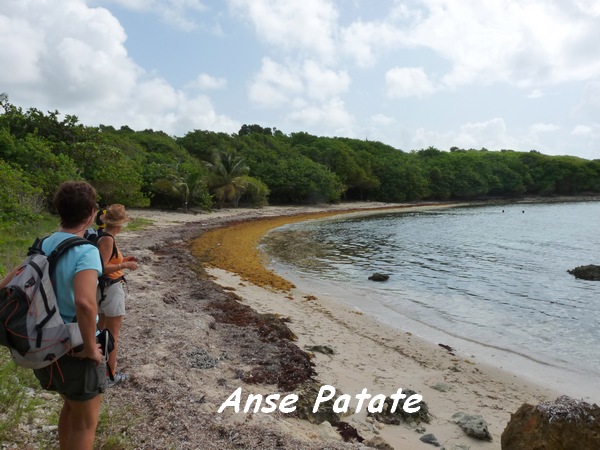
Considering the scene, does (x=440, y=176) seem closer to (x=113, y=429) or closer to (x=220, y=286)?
(x=220, y=286)

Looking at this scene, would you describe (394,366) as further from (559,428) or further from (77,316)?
(77,316)

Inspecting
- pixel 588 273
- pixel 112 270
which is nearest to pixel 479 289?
pixel 588 273

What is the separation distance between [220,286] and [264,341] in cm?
517

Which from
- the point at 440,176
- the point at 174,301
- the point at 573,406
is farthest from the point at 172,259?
the point at 440,176

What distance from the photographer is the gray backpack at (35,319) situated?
2.26 m

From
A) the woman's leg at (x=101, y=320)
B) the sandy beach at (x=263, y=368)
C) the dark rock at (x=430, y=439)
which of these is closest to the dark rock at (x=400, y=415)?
the sandy beach at (x=263, y=368)

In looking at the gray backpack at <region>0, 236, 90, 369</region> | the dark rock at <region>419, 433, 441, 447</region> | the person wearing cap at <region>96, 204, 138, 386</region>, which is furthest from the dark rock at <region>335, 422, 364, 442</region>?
the gray backpack at <region>0, 236, 90, 369</region>

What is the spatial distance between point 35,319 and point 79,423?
79 centimetres

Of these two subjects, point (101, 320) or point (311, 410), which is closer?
point (101, 320)

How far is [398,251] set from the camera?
2284 centimetres

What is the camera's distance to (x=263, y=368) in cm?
609

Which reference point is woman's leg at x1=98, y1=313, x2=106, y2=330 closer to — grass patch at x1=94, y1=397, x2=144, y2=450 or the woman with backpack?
grass patch at x1=94, y1=397, x2=144, y2=450

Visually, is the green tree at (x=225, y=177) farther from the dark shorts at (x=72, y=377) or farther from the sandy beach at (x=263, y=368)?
the dark shorts at (x=72, y=377)

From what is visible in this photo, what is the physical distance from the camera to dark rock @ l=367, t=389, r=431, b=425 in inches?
202
